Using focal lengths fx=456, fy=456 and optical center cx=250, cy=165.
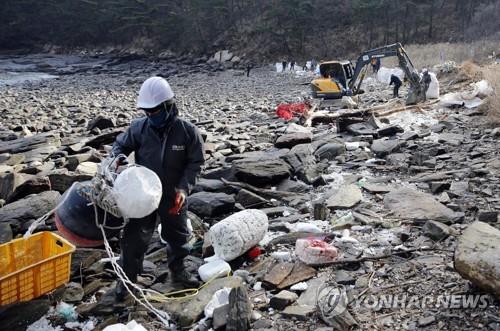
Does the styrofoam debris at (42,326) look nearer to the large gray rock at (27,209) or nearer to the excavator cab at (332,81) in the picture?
the large gray rock at (27,209)

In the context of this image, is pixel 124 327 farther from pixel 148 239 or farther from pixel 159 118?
pixel 159 118

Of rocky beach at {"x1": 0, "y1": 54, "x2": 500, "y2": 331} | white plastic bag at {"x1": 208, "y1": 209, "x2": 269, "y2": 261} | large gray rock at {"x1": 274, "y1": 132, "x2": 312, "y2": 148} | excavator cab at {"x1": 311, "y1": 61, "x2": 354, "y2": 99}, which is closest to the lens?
rocky beach at {"x1": 0, "y1": 54, "x2": 500, "y2": 331}

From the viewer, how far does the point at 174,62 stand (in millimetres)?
42719

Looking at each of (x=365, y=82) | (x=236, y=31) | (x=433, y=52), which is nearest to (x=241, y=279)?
(x=365, y=82)

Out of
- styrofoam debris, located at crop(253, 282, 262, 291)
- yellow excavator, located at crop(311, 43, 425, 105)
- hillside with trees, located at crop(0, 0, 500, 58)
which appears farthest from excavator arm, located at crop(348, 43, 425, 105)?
hillside with trees, located at crop(0, 0, 500, 58)

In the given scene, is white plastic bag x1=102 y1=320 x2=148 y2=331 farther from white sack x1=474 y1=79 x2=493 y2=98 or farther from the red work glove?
white sack x1=474 y1=79 x2=493 y2=98

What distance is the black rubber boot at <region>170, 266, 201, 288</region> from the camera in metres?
4.04

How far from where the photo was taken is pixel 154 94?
11.9 feet

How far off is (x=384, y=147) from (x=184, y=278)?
199 inches

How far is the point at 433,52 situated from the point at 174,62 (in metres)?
24.8

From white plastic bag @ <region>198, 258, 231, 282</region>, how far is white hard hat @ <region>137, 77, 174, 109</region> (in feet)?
5.03

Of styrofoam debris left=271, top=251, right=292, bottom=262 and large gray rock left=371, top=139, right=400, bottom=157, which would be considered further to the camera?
large gray rock left=371, top=139, right=400, bottom=157

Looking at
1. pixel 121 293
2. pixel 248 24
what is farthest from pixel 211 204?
pixel 248 24

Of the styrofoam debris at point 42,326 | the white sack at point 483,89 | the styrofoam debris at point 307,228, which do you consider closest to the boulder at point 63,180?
the styrofoam debris at point 42,326
